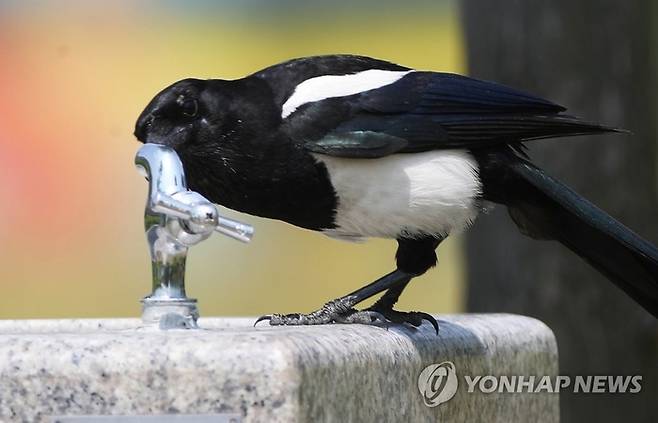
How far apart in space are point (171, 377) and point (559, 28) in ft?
9.13

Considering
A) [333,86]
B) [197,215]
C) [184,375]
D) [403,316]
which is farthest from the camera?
[333,86]

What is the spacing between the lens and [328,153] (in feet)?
10.9

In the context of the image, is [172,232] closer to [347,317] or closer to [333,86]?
[347,317]

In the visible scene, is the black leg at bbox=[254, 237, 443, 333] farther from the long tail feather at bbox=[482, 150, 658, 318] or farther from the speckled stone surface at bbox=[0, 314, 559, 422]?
the speckled stone surface at bbox=[0, 314, 559, 422]

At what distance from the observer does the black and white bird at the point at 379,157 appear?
331 centimetres

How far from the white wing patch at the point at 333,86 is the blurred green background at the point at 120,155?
145 inches

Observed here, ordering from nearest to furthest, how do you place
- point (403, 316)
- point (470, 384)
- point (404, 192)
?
point (470, 384) < point (403, 316) < point (404, 192)

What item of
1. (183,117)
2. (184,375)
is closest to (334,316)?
(183,117)

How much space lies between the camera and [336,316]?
3182 mm

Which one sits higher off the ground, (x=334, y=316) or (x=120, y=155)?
(x=120, y=155)

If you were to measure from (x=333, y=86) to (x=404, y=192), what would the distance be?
0.34 metres

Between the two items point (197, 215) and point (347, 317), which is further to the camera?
point (347, 317)

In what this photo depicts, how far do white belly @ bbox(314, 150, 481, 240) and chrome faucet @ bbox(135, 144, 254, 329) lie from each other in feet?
2.97

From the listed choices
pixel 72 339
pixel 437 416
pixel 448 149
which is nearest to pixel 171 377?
pixel 72 339
